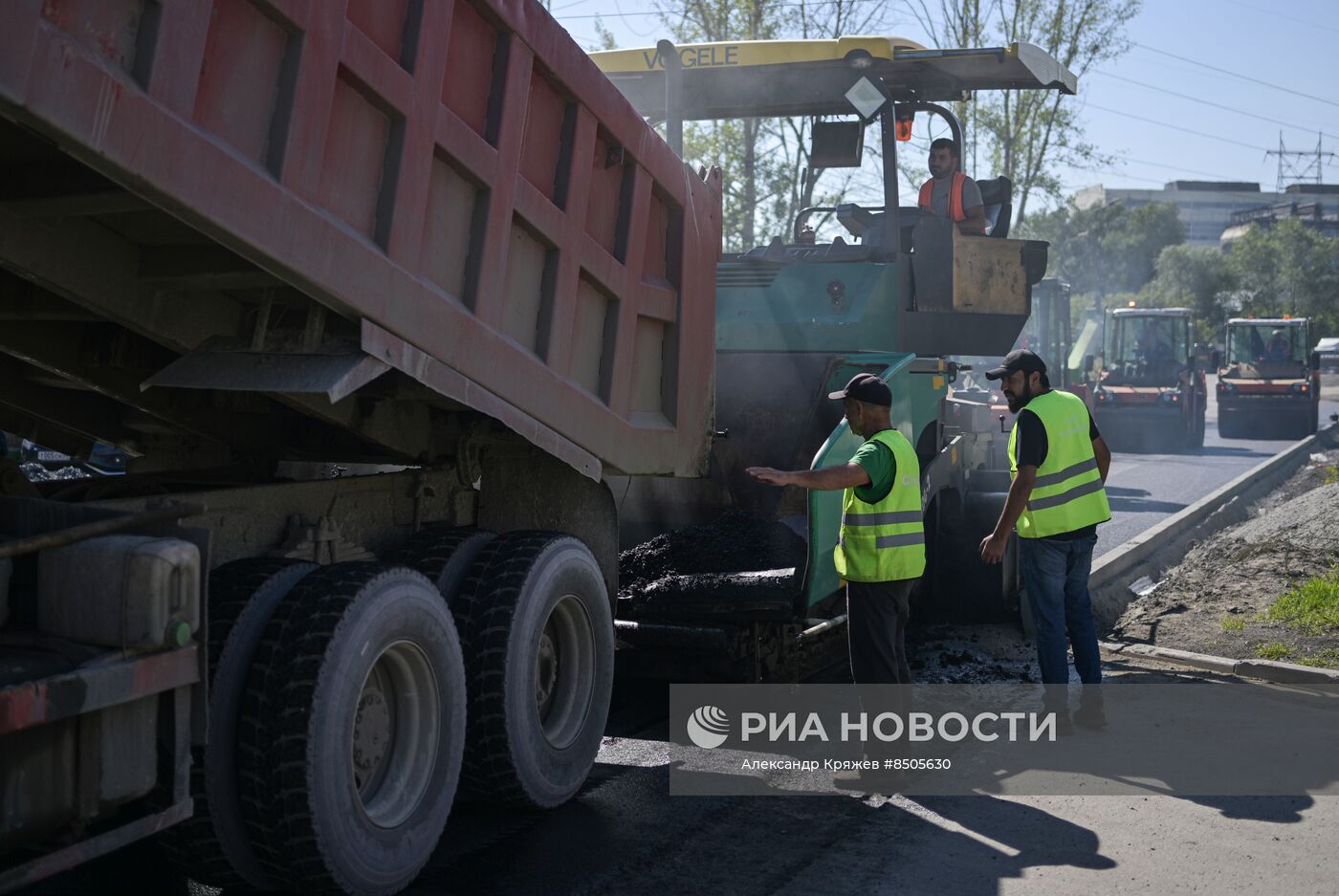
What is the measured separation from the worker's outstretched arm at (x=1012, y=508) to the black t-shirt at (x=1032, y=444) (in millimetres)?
44

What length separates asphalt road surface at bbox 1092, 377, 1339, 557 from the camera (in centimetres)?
1354

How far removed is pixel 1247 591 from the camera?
8539 millimetres

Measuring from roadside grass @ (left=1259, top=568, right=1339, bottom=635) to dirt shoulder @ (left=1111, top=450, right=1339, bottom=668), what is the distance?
0.13ft

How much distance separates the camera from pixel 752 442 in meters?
6.89

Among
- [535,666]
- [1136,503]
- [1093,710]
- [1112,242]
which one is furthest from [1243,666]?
[1112,242]

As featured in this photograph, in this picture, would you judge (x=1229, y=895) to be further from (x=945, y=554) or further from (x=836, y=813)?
(x=945, y=554)

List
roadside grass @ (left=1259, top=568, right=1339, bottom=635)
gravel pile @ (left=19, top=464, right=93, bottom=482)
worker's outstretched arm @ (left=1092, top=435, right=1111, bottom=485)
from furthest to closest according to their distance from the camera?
gravel pile @ (left=19, top=464, right=93, bottom=482), roadside grass @ (left=1259, top=568, right=1339, bottom=635), worker's outstretched arm @ (left=1092, top=435, right=1111, bottom=485)

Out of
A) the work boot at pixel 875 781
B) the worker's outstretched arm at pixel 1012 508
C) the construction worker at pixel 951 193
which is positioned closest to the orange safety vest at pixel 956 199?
the construction worker at pixel 951 193

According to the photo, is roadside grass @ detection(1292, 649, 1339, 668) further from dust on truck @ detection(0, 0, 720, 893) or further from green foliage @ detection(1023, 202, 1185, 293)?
green foliage @ detection(1023, 202, 1185, 293)

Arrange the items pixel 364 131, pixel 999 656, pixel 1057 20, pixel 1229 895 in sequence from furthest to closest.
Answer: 1. pixel 1057 20
2. pixel 999 656
3. pixel 1229 895
4. pixel 364 131

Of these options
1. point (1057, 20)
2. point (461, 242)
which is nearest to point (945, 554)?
point (461, 242)

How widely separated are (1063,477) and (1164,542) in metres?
6.18

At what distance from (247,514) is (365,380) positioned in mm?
700

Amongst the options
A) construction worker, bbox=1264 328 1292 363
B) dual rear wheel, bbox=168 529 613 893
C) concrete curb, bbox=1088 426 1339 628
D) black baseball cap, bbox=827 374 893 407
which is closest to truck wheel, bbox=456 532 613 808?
dual rear wheel, bbox=168 529 613 893
